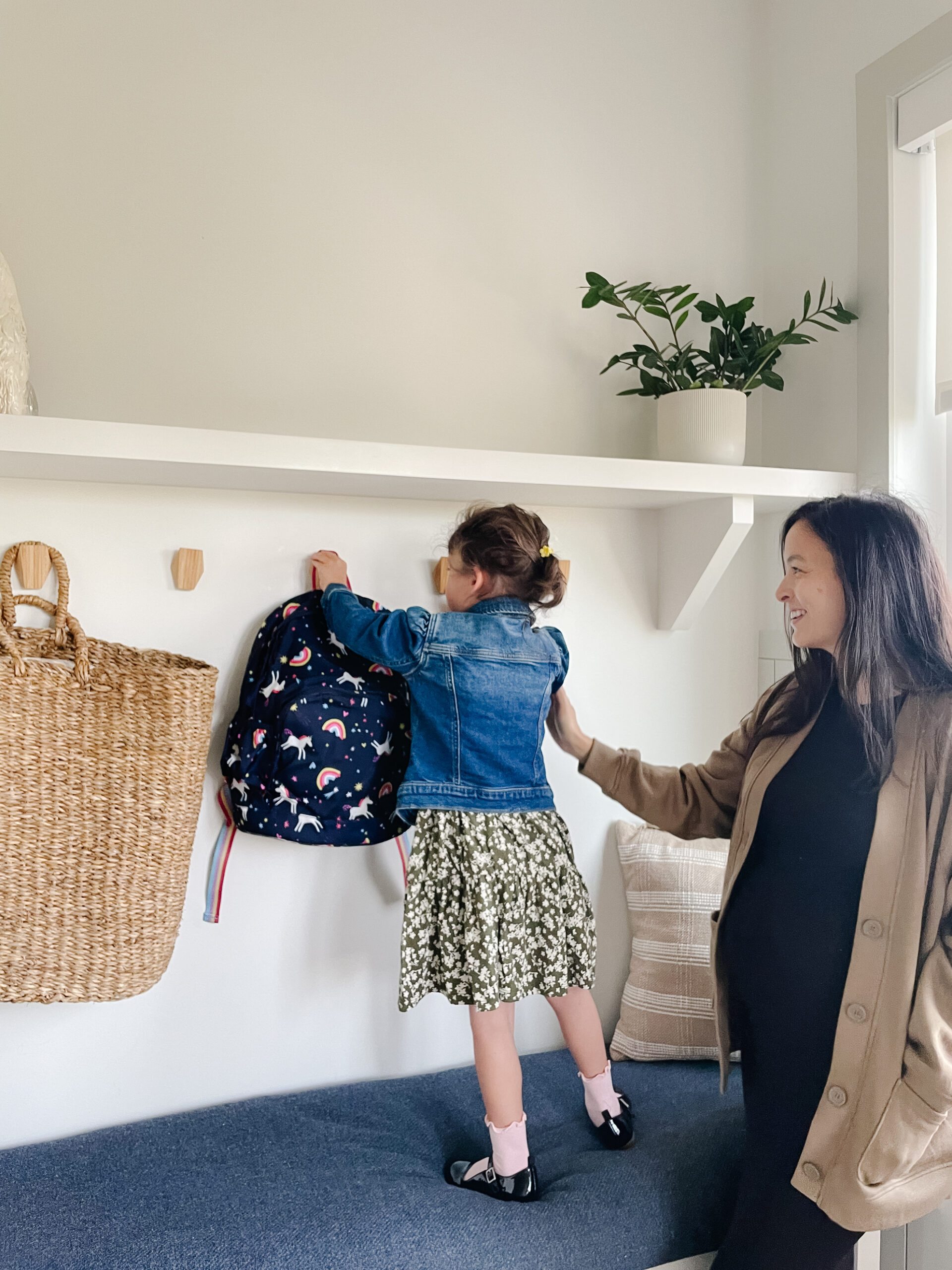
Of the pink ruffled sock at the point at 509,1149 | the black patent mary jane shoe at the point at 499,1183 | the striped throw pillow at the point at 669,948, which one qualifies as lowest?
the black patent mary jane shoe at the point at 499,1183

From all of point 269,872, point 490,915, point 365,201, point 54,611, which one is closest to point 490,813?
point 490,915

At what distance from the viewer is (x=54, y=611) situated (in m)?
1.45

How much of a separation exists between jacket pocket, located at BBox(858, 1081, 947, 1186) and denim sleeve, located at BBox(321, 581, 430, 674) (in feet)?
2.84

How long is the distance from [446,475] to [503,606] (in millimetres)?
247

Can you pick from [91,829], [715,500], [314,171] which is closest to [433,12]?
[314,171]

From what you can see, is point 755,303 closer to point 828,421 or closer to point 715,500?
point 828,421

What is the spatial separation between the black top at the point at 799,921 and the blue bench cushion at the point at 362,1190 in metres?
0.23

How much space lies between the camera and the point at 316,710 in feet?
5.10

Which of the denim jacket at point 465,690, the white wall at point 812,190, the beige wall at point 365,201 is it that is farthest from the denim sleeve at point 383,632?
the white wall at point 812,190

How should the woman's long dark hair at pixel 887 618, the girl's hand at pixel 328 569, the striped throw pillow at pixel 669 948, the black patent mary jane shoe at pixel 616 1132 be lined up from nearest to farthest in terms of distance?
the woman's long dark hair at pixel 887 618 < the black patent mary jane shoe at pixel 616 1132 < the girl's hand at pixel 328 569 < the striped throw pillow at pixel 669 948

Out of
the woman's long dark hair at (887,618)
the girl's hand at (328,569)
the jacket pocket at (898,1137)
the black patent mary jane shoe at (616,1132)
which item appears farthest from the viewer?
the girl's hand at (328,569)

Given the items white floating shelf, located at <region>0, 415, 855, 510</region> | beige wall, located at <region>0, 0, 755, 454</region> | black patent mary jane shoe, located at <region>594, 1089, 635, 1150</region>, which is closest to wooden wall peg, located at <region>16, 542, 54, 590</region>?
white floating shelf, located at <region>0, 415, 855, 510</region>

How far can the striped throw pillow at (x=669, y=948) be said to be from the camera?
1732 mm

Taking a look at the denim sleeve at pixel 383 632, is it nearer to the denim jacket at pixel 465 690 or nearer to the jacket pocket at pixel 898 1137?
the denim jacket at pixel 465 690
